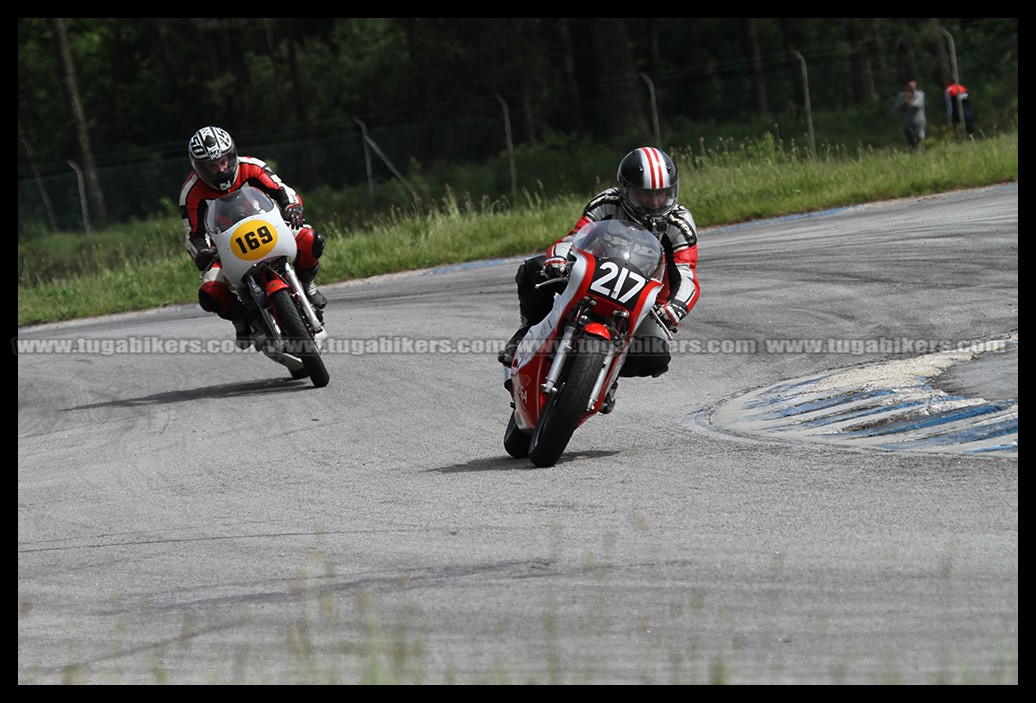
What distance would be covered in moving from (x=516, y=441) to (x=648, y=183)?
1.51 meters

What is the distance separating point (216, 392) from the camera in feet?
36.4

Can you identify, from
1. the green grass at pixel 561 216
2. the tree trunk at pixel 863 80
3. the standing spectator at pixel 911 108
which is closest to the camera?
the green grass at pixel 561 216

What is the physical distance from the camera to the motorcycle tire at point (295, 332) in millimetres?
10375

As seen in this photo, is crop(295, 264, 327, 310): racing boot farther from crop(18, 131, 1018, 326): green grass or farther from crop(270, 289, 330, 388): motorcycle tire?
crop(18, 131, 1018, 326): green grass

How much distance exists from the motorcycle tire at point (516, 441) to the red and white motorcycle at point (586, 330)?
199 millimetres

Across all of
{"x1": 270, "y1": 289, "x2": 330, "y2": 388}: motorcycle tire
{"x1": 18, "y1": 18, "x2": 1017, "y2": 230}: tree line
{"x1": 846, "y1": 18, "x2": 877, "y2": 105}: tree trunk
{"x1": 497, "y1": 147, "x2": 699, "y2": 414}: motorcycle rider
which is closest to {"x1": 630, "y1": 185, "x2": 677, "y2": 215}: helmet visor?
{"x1": 497, "y1": 147, "x2": 699, "y2": 414}: motorcycle rider

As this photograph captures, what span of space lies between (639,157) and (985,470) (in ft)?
8.02

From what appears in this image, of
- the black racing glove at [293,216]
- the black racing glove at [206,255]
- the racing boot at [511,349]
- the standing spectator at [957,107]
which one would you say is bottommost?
the standing spectator at [957,107]

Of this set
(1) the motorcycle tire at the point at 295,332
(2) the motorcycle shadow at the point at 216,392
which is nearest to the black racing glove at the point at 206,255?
(1) the motorcycle tire at the point at 295,332

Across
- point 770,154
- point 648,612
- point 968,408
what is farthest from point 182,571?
point 770,154

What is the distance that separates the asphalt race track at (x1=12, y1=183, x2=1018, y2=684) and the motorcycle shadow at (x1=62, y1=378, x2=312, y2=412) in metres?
0.05

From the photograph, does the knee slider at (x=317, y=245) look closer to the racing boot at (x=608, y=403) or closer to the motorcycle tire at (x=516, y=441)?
the motorcycle tire at (x=516, y=441)

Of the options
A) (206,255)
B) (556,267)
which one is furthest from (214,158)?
(556,267)

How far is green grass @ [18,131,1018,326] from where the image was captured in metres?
18.7
